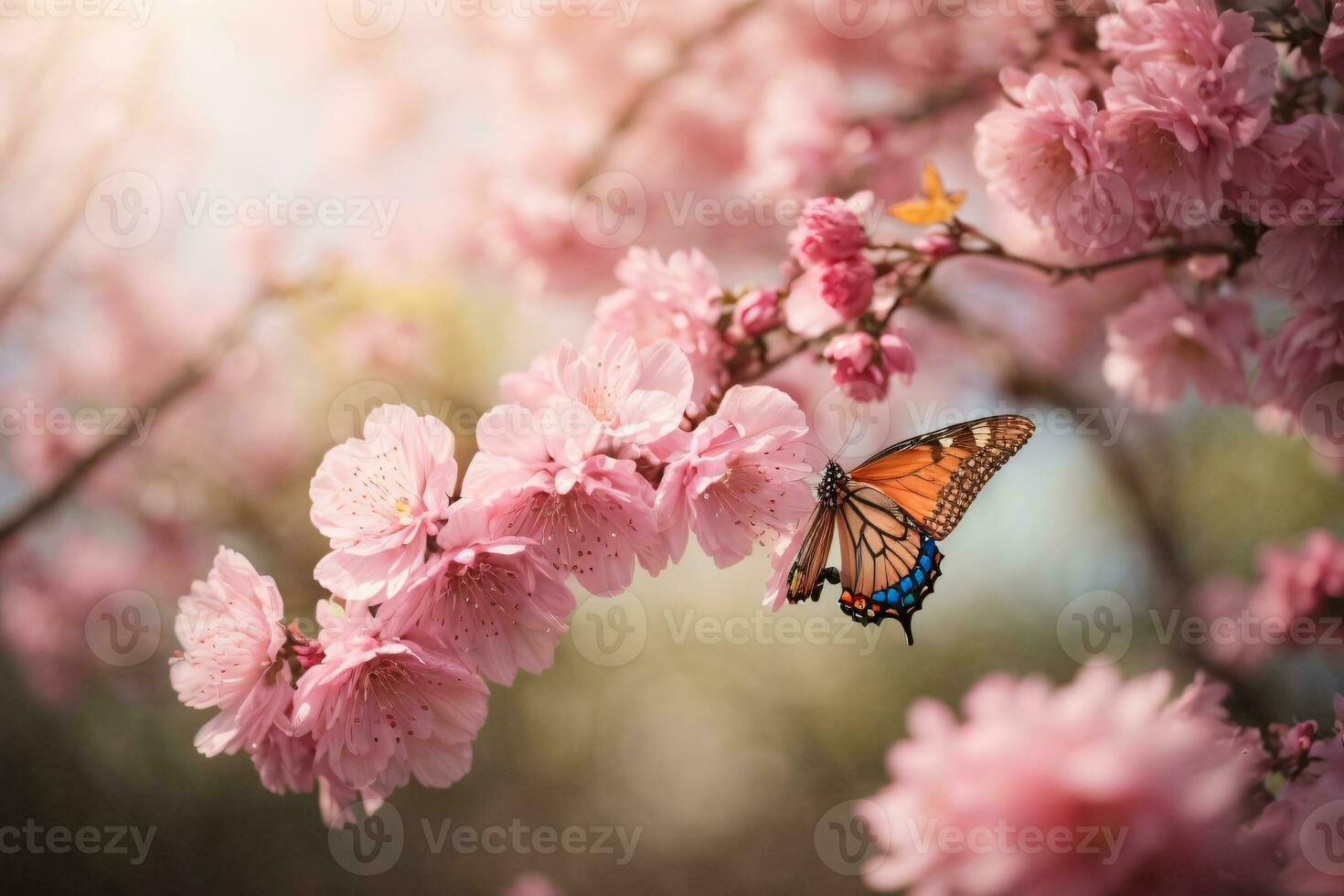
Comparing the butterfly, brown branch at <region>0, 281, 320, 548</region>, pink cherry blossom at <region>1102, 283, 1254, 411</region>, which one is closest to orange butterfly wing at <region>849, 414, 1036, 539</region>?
the butterfly

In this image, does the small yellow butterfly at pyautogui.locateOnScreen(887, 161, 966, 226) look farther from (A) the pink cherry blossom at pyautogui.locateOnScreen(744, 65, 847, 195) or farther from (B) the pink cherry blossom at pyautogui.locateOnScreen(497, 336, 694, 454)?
(A) the pink cherry blossom at pyautogui.locateOnScreen(744, 65, 847, 195)

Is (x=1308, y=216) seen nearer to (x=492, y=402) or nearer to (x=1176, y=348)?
(x=1176, y=348)

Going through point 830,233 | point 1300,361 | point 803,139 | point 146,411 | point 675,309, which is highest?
point 803,139

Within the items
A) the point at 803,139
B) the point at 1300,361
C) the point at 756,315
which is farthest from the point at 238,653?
the point at 803,139

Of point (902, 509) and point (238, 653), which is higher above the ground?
point (902, 509)

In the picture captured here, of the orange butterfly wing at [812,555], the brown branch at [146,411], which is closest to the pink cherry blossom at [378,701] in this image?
the orange butterfly wing at [812,555]
